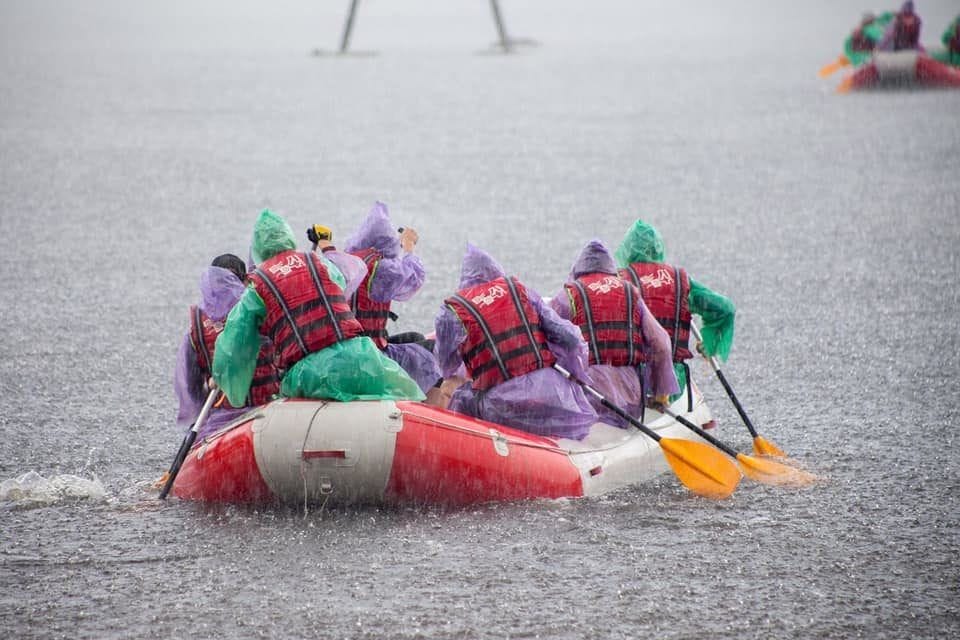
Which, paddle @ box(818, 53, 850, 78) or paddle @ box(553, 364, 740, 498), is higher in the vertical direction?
paddle @ box(818, 53, 850, 78)

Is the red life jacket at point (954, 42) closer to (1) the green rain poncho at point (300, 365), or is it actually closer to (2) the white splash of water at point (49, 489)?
(1) the green rain poncho at point (300, 365)

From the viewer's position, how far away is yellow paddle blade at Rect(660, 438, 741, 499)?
236 inches

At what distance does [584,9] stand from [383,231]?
38.9 metres

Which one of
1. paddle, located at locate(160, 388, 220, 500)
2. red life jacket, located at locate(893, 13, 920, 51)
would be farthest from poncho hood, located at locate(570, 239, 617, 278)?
red life jacket, located at locate(893, 13, 920, 51)

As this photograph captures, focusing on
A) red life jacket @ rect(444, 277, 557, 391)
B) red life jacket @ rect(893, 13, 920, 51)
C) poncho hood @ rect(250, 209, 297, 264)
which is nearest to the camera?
poncho hood @ rect(250, 209, 297, 264)

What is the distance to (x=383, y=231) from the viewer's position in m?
6.66

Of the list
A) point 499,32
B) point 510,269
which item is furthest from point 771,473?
point 499,32

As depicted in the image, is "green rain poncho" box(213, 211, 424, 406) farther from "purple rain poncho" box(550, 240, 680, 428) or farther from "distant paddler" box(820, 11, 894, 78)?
"distant paddler" box(820, 11, 894, 78)

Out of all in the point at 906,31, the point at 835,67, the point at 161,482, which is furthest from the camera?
the point at 835,67

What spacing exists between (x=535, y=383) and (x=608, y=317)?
1.86 feet

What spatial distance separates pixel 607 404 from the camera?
6.16m

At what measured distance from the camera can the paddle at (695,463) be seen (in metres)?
6.00

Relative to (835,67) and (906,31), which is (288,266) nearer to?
(906,31)

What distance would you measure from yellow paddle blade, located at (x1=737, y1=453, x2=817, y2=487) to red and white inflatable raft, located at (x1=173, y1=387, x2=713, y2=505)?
742mm
